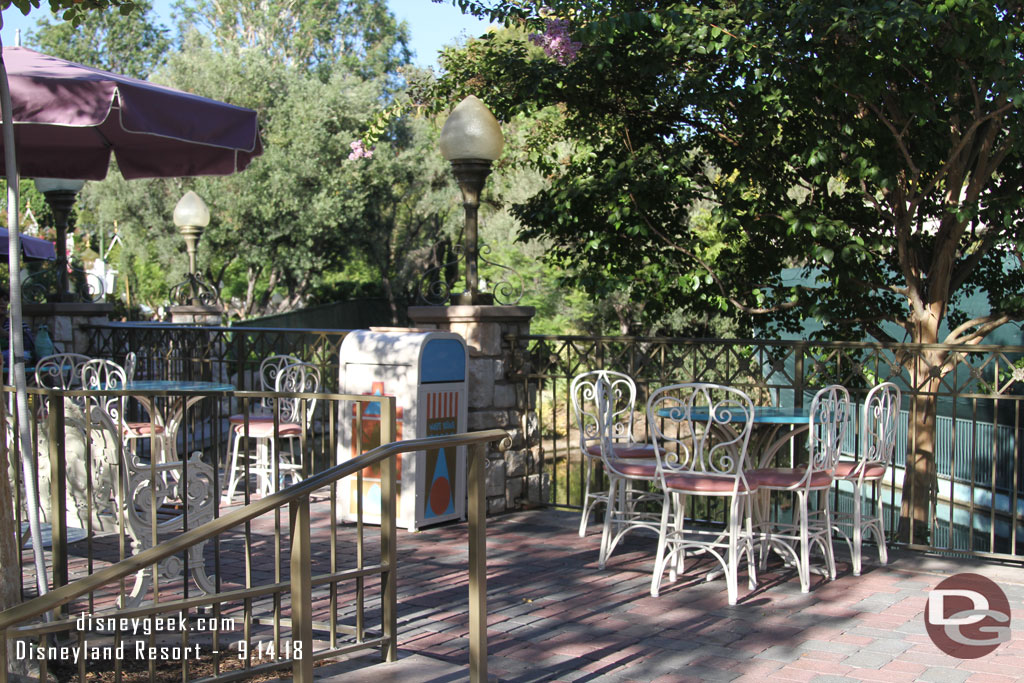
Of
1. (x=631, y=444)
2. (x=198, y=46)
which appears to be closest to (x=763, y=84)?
(x=631, y=444)

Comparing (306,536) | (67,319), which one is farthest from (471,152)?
(67,319)

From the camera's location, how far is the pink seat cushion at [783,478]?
16.8 ft

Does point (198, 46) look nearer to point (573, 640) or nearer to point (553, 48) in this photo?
point (553, 48)

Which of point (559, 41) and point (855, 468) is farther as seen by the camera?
point (559, 41)

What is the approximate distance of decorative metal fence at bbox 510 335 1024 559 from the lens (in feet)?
19.7

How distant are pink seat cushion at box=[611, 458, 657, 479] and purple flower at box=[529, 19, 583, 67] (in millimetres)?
3466

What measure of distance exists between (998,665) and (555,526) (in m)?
3.16

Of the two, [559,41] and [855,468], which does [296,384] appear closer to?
[559,41]

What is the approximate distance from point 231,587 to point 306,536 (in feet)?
7.77

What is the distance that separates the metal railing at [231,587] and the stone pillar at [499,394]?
1.62 meters

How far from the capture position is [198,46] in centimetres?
3281

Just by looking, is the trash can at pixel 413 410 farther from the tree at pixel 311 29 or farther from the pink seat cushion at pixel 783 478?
→ the tree at pixel 311 29

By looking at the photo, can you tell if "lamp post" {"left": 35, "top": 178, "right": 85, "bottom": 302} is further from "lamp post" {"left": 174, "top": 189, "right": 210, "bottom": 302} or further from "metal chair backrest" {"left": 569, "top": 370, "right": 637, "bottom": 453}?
"metal chair backrest" {"left": 569, "top": 370, "right": 637, "bottom": 453}

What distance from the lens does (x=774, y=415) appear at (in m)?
5.40
